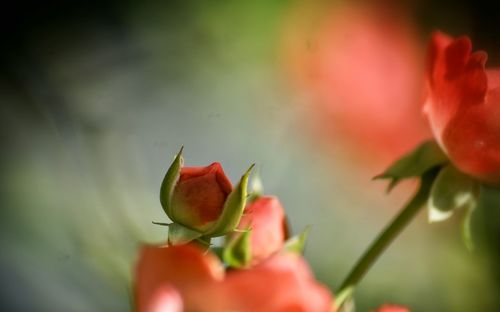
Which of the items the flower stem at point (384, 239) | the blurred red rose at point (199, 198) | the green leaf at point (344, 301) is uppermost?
the blurred red rose at point (199, 198)

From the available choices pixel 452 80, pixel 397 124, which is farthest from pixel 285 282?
pixel 397 124

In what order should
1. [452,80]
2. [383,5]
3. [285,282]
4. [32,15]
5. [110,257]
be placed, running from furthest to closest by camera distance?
[383,5], [32,15], [110,257], [452,80], [285,282]

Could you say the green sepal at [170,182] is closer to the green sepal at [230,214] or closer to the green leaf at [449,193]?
the green sepal at [230,214]

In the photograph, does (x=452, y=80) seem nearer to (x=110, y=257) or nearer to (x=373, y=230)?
(x=110, y=257)

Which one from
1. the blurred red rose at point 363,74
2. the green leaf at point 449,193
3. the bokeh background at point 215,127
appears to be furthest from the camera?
the blurred red rose at point 363,74

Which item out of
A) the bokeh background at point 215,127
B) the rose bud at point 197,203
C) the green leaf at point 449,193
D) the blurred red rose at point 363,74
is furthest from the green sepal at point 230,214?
the blurred red rose at point 363,74

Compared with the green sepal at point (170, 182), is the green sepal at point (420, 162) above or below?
below
